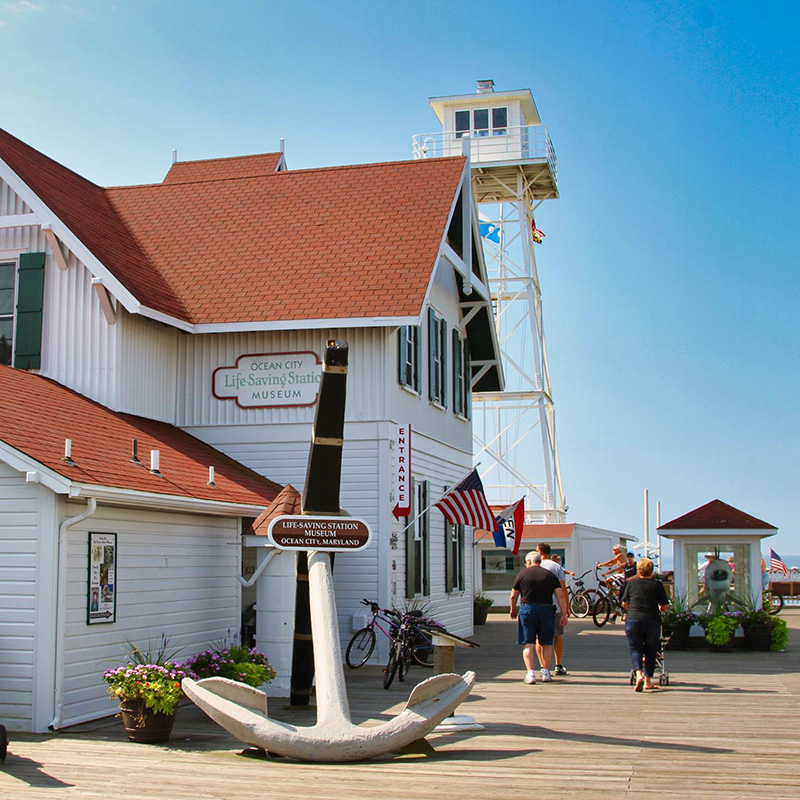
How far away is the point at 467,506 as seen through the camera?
20.1 metres

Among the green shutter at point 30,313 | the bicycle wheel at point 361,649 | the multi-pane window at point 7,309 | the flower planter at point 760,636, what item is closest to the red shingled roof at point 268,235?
the green shutter at point 30,313

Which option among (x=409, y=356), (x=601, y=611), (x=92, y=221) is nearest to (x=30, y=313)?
(x=92, y=221)

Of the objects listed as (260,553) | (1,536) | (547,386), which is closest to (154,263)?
(260,553)

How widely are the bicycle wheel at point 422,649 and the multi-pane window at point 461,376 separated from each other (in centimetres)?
712

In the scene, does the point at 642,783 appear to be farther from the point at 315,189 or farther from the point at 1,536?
the point at 315,189

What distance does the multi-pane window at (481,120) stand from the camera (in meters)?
38.7

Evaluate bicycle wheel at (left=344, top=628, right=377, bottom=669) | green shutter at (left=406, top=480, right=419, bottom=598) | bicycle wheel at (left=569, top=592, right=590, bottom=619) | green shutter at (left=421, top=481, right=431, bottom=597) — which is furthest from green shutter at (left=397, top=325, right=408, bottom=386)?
bicycle wheel at (left=569, top=592, right=590, bottom=619)

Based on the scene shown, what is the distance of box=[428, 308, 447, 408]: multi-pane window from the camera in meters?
22.2

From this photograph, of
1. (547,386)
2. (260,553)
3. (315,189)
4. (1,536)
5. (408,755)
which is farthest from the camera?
(547,386)

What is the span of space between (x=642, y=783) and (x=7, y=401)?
855 cm

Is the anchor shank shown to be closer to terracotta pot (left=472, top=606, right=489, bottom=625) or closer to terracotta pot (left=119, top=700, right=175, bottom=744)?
terracotta pot (left=119, top=700, right=175, bottom=744)

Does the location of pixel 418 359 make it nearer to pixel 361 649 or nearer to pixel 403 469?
pixel 403 469

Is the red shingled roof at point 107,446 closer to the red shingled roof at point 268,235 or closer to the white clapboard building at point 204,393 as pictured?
the white clapboard building at point 204,393

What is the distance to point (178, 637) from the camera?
14570mm
